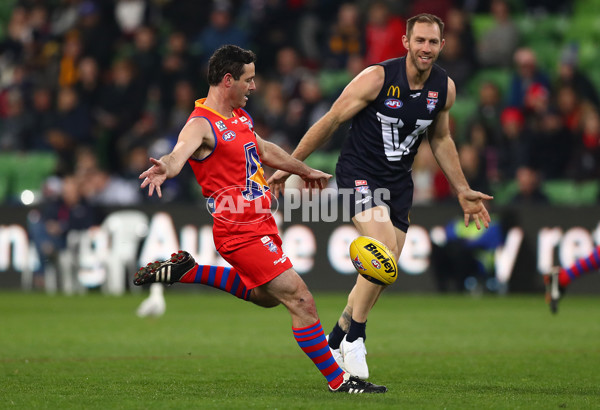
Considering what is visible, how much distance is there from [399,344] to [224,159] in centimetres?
395

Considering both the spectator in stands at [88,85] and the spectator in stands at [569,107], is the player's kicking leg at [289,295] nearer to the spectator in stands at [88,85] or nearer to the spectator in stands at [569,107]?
the spectator in stands at [569,107]

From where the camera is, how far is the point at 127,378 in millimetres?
7602

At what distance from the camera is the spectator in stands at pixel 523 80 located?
1756 cm

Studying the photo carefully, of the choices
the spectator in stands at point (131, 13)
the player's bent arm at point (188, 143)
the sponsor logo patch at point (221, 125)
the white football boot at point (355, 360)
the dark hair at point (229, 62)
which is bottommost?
the white football boot at point (355, 360)

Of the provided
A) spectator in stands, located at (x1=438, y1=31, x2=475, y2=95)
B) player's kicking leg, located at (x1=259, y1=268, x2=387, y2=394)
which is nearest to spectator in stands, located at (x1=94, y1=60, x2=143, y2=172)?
spectator in stands, located at (x1=438, y1=31, x2=475, y2=95)

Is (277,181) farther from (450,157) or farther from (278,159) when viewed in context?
(450,157)

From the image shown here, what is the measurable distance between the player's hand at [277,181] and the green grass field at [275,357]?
142 centimetres

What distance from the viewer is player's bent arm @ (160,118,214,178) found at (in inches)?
251

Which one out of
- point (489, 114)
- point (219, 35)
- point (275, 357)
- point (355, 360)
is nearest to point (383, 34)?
point (489, 114)

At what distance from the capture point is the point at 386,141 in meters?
7.76

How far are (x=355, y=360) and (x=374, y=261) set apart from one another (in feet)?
2.43

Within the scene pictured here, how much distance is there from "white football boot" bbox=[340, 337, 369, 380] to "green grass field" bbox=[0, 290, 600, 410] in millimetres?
225

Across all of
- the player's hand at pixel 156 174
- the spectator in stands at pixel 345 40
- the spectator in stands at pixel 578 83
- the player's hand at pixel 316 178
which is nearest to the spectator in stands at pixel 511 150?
the spectator in stands at pixel 578 83

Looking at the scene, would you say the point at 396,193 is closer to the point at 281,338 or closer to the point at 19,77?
the point at 281,338
